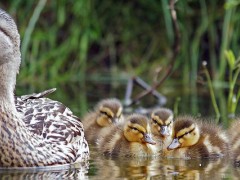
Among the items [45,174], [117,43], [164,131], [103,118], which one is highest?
[117,43]

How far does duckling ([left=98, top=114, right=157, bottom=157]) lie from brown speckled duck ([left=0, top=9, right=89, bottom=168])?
396 millimetres

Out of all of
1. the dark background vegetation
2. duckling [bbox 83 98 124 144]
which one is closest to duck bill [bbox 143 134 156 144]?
duckling [bbox 83 98 124 144]

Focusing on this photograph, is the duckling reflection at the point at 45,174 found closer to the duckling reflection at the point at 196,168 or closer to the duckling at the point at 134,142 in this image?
the duckling reflection at the point at 196,168

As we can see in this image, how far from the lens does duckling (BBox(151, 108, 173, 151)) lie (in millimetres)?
6891

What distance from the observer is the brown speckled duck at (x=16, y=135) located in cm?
610

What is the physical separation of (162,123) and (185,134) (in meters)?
0.28

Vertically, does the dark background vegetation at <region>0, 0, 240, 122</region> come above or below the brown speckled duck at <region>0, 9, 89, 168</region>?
above

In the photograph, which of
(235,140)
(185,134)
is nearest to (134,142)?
(185,134)

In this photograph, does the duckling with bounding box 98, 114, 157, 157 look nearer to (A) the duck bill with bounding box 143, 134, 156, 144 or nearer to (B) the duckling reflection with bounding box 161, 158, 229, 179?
(A) the duck bill with bounding box 143, 134, 156, 144

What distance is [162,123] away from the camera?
6.99 m

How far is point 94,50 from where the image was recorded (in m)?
12.4

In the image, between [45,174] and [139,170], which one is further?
[139,170]

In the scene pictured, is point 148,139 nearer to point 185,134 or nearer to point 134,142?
point 134,142

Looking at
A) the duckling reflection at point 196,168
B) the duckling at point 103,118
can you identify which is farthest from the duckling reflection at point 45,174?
the duckling at point 103,118
